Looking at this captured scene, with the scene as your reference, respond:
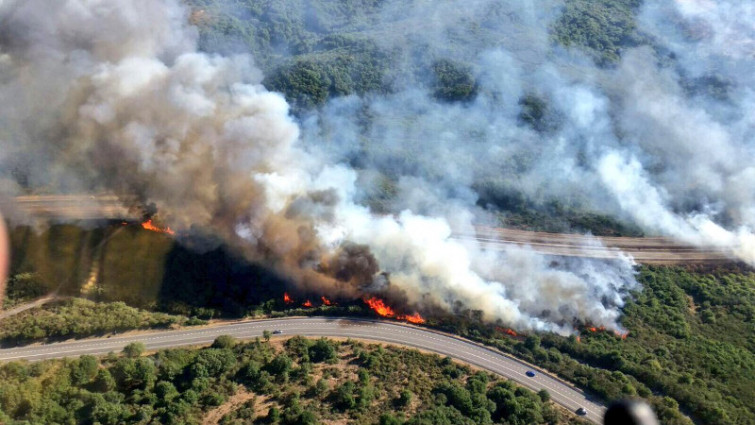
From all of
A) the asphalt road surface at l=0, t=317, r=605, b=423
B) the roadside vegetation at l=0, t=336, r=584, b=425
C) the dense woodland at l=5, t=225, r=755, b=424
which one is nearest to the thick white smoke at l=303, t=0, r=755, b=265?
the dense woodland at l=5, t=225, r=755, b=424

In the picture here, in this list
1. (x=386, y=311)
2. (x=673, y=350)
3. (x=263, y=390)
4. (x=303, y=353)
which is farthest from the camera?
(x=386, y=311)

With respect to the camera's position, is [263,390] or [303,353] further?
[303,353]

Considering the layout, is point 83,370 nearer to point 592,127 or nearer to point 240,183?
point 240,183

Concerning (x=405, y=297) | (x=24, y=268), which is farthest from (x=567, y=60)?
(x=24, y=268)

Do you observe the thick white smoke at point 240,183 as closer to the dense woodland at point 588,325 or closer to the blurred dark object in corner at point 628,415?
the dense woodland at point 588,325

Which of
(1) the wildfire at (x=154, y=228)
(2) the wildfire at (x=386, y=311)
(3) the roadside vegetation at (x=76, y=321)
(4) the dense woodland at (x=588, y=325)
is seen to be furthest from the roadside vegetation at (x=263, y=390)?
(1) the wildfire at (x=154, y=228)

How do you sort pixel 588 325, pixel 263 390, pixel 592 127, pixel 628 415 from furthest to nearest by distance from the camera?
pixel 592 127
pixel 588 325
pixel 263 390
pixel 628 415

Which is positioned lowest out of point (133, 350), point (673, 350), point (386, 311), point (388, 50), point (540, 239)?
point (133, 350)

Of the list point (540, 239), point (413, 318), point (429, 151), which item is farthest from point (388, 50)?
point (413, 318)
